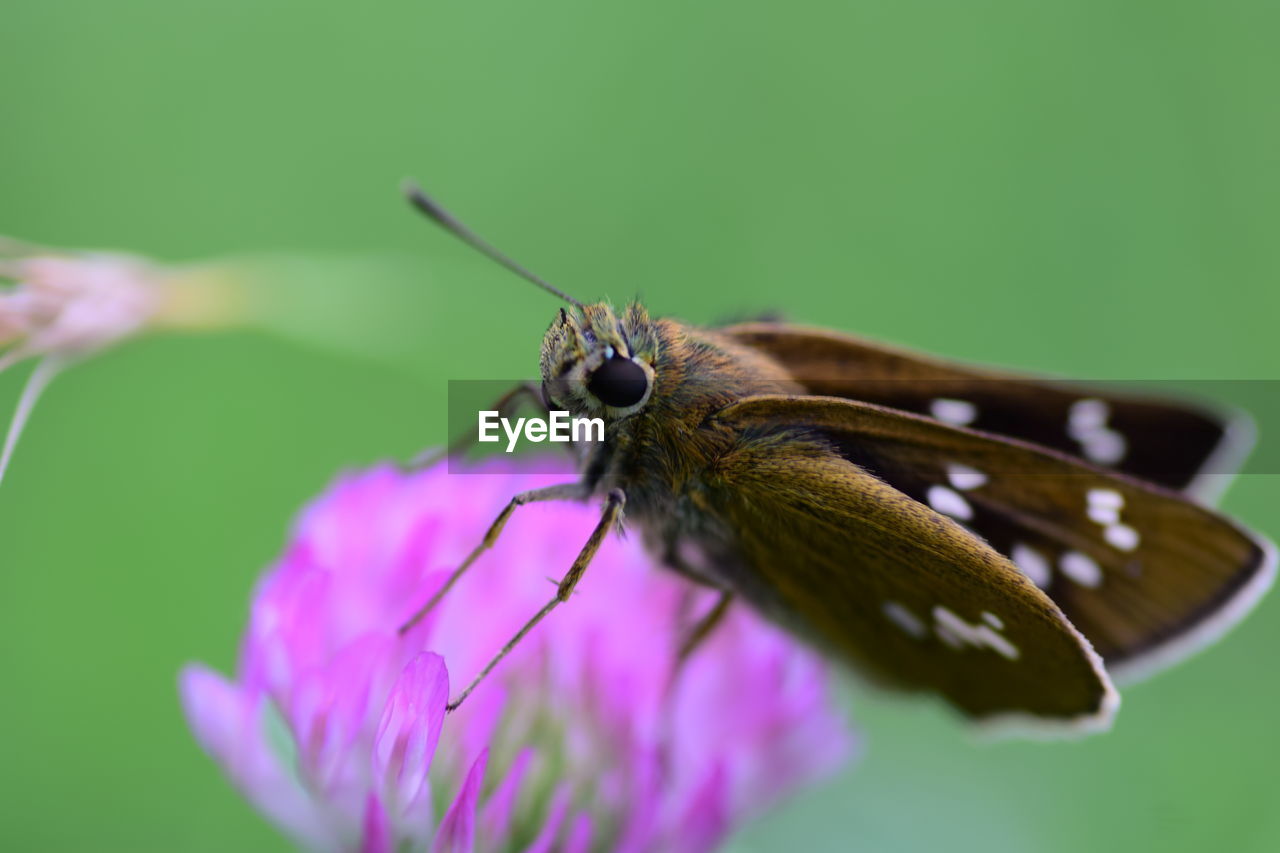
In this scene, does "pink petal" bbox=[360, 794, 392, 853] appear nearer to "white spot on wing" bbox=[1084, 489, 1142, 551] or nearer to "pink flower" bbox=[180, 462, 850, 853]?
"pink flower" bbox=[180, 462, 850, 853]

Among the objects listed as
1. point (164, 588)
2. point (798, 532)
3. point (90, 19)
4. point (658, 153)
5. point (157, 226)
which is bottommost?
A: point (164, 588)

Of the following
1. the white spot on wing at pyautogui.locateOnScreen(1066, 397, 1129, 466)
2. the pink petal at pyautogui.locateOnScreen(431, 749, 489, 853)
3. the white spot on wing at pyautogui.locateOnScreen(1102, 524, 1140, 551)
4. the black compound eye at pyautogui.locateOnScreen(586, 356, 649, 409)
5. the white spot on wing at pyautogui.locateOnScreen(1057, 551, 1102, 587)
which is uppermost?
the black compound eye at pyautogui.locateOnScreen(586, 356, 649, 409)

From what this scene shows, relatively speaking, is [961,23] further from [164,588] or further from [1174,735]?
[164,588]

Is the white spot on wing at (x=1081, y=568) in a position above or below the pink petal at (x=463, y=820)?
above

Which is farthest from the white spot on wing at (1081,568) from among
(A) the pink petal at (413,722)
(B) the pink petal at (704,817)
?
(A) the pink petal at (413,722)

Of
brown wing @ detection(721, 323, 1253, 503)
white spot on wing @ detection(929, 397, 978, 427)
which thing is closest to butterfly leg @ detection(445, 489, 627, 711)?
brown wing @ detection(721, 323, 1253, 503)

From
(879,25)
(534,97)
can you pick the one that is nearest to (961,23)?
(879,25)

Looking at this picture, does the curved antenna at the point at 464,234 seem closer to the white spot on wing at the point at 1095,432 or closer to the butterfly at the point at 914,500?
the butterfly at the point at 914,500

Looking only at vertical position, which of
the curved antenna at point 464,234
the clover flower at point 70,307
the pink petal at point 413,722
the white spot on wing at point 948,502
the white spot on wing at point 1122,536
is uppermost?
the curved antenna at point 464,234
